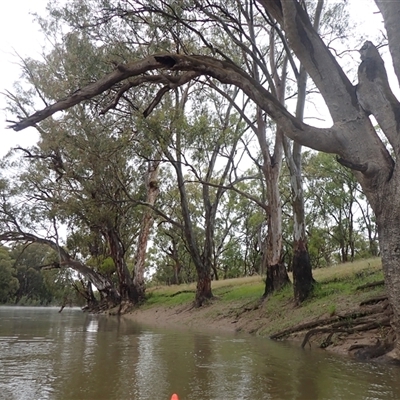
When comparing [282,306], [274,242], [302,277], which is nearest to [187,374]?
[302,277]

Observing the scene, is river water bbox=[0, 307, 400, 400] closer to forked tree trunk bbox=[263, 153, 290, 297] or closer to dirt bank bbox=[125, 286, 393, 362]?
dirt bank bbox=[125, 286, 393, 362]

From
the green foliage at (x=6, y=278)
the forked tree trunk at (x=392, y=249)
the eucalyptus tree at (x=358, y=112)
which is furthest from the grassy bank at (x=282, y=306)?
the green foliage at (x=6, y=278)

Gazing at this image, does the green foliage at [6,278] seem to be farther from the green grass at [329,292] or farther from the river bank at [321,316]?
the green grass at [329,292]

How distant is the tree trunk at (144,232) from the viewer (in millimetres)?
25344

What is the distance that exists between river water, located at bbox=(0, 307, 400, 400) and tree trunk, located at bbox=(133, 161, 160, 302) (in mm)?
16817

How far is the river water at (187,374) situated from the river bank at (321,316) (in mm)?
555

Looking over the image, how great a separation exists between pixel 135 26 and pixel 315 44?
8.33 metres

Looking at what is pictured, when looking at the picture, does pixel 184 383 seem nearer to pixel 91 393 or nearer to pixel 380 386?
pixel 91 393

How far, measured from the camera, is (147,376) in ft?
17.5

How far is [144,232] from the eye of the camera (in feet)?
86.8

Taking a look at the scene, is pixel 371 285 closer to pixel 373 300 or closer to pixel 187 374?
pixel 373 300

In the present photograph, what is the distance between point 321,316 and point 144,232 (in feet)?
58.3

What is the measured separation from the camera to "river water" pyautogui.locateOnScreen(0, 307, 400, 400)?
14.7 ft

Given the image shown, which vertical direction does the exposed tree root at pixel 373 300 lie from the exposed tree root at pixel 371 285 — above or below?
below
